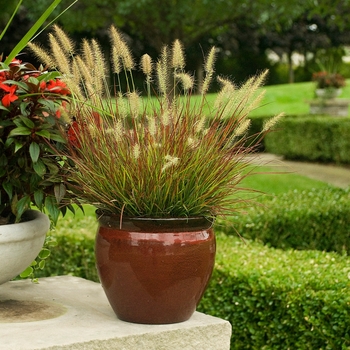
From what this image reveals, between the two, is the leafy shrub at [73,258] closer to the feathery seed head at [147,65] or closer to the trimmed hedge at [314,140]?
the feathery seed head at [147,65]

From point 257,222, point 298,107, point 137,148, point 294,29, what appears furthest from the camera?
point 294,29

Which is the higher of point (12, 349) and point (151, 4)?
point (151, 4)

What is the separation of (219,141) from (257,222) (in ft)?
10.0

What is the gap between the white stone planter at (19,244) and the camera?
2.21 meters

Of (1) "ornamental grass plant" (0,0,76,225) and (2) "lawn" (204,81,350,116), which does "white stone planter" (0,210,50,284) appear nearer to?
(1) "ornamental grass plant" (0,0,76,225)

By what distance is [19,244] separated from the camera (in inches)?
88.4

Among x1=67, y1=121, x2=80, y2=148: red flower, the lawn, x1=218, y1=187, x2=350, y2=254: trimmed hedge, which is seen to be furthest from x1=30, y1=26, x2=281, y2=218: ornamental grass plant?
the lawn

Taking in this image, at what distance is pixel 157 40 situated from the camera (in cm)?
1694

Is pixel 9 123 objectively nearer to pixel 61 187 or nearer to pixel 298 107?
pixel 61 187

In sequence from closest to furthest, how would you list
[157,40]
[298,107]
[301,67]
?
[157,40], [298,107], [301,67]

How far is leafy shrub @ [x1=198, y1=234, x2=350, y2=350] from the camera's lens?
3.27 m

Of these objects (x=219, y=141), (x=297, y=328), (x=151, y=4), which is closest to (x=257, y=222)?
(x=297, y=328)

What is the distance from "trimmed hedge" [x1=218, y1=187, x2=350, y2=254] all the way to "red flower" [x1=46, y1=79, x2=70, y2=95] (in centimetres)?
289

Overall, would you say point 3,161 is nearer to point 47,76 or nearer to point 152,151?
point 47,76
